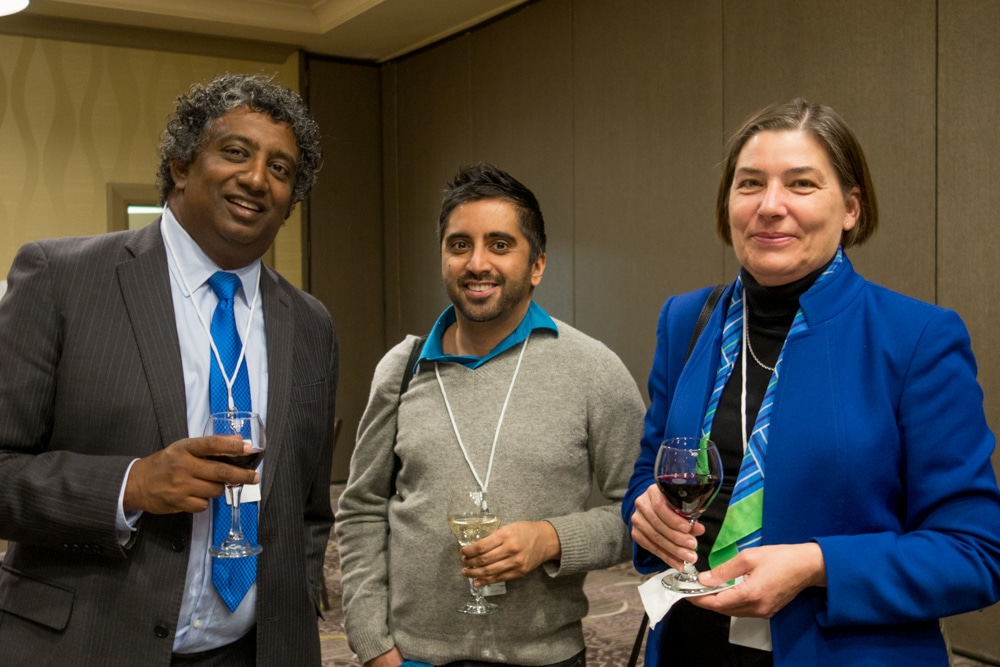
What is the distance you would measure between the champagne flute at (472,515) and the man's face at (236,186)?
24.1 inches

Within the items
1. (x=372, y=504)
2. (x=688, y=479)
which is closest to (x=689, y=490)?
(x=688, y=479)

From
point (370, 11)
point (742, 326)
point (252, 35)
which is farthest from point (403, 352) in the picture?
point (252, 35)

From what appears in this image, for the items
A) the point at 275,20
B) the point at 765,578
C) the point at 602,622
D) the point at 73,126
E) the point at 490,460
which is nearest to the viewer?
the point at 765,578

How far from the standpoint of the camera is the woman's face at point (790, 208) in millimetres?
1533

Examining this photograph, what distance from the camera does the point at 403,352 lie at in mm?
2111

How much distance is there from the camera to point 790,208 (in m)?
1.53

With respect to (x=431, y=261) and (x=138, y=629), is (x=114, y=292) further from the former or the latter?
(x=431, y=261)

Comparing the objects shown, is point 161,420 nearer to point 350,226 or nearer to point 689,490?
point 689,490

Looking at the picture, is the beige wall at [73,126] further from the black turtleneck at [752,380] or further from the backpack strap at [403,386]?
the black turtleneck at [752,380]

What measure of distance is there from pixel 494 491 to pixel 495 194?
637 mm

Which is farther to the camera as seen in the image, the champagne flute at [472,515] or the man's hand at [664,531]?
the champagne flute at [472,515]

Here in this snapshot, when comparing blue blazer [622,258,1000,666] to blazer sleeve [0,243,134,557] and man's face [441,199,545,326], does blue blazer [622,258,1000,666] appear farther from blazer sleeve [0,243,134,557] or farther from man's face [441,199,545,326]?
blazer sleeve [0,243,134,557]

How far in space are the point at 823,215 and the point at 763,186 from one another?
0.11 metres

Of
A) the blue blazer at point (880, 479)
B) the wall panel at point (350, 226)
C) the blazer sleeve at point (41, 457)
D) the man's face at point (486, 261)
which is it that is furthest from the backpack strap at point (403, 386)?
the wall panel at point (350, 226)
